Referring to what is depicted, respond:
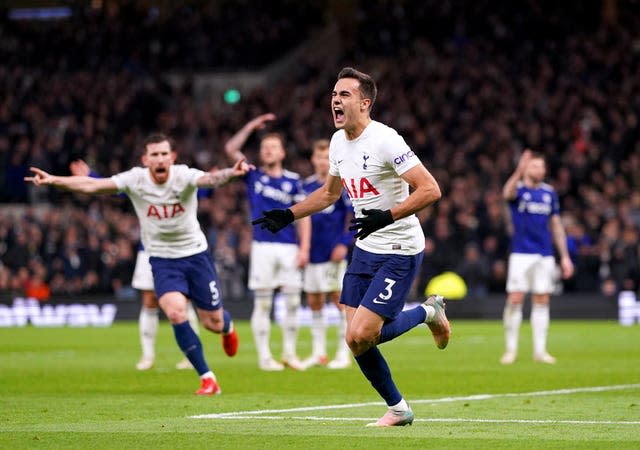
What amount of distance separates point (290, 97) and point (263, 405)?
27851 mm

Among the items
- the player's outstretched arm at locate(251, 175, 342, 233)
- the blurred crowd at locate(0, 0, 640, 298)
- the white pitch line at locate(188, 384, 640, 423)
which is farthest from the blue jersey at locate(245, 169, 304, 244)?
the blurred crowd at locate(0, 0, 640, 298)

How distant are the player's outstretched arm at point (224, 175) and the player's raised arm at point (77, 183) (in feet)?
2.90

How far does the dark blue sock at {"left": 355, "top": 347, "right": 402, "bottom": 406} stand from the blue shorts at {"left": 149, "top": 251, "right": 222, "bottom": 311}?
3.79m

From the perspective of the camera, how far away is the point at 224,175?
12383mm

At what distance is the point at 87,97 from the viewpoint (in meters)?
39.9

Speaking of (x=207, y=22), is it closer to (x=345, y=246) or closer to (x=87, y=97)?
(x=87, y=97)

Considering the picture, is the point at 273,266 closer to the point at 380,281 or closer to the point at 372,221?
the point at 380,281

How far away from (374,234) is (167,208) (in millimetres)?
3864

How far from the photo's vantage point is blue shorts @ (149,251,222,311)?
43.6 ft

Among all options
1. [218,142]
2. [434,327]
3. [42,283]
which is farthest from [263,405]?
[218,142]

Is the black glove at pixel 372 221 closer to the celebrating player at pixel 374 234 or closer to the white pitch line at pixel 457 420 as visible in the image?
the celebrating player at pixel 374 234

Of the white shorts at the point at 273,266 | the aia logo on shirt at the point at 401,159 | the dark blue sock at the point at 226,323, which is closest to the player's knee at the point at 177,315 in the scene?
the dark blue sock at the point at 226,323

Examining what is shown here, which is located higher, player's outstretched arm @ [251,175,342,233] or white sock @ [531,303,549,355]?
player's outstretched arm @ [251,175,342,233]

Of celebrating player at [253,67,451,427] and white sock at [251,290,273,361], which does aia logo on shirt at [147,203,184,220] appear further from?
white sock at [251,290,273,361]
